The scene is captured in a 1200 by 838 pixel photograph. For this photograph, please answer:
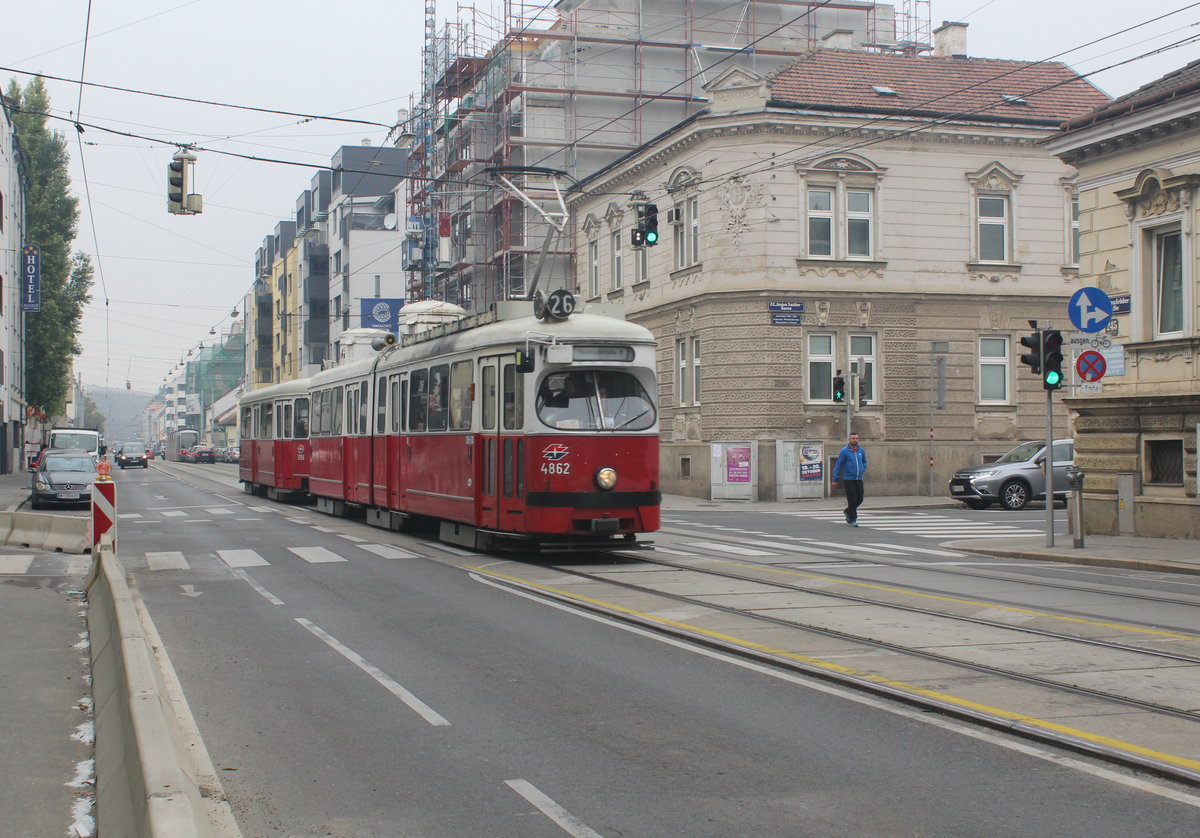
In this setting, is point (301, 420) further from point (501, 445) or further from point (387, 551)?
point (501, 445)

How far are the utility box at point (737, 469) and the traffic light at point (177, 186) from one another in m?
16.9

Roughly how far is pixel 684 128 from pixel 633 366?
2069cm

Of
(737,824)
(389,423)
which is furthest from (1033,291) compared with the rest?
(737,824)

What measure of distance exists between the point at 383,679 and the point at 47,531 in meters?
13.7

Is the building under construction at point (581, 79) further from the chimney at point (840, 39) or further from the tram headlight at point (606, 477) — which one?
the tram headlight at point (606, 477)

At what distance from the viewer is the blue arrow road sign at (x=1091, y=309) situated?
18.1m

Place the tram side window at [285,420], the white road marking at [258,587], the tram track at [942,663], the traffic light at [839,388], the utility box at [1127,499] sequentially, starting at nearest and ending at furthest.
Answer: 1. the tram track at [942,663]
2. the white road marking at [258,587]
3. the utility box at [1127,499]
4. the tram side window at [285,420]
5. the traffic light at [839,388]

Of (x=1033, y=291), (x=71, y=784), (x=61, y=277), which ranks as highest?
(x=61, y=277)

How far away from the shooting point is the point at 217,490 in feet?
133

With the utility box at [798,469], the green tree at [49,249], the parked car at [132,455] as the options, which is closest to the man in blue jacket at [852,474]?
the utility box at [798,469]

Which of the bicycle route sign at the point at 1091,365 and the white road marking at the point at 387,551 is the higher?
the bicycle route sign at the point at 1091,365

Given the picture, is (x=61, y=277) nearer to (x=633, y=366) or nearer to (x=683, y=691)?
(x=633, y=366)

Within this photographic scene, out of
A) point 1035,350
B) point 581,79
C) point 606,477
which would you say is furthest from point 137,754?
point 581,79

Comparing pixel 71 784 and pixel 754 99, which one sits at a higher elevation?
pixel 754 99
